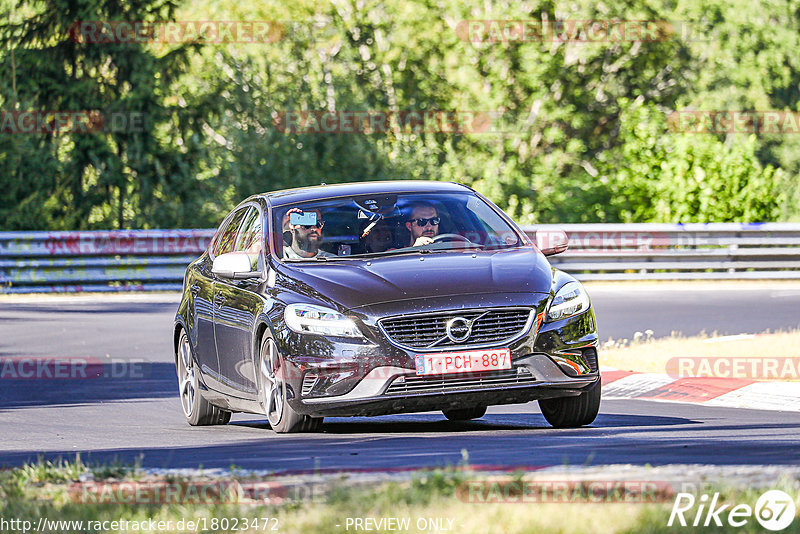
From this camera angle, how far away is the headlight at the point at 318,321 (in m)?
9.09

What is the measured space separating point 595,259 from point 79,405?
16.4 m

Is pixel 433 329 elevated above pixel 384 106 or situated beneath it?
elevated above

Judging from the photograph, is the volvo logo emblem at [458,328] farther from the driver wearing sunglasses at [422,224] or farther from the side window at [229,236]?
the side window at [229,236]

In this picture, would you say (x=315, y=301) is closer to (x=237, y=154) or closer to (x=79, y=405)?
(x=79, y=405)

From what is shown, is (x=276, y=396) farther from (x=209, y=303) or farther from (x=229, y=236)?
(x=229, y=236)

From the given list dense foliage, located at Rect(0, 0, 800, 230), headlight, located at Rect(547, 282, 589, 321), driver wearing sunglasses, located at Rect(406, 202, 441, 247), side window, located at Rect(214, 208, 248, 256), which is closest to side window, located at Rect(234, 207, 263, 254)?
side window, located at Rect(214, 208, 248, 256)

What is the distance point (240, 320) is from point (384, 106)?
3635 cm

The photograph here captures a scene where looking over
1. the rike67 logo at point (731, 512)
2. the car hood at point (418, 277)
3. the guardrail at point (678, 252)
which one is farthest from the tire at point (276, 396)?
the guardrail at point (678, 252)

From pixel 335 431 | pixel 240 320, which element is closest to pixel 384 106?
pixel 240 320

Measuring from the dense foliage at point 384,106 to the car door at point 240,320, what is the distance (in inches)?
856

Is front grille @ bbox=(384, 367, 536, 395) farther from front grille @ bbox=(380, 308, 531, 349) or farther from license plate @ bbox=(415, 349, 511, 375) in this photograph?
front grille @ bbox=(380, 308, 531, 349)

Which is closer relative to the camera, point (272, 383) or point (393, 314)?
point (393, 314)

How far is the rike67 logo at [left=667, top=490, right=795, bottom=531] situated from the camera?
5.25 m

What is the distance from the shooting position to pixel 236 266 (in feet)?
33.1
